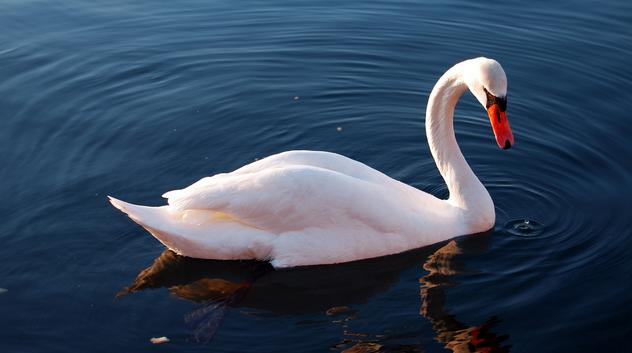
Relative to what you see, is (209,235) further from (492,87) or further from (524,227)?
(524,227)

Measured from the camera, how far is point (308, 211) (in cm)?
905

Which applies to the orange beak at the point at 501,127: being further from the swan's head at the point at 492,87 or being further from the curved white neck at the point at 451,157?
the curved white neck at the point at 451,157

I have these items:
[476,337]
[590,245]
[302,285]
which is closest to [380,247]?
[302,285]

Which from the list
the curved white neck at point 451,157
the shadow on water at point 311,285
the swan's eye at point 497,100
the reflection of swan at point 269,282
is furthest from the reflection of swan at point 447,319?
the swan's eye at point 497,100

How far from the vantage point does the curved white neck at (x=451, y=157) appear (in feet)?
32.0

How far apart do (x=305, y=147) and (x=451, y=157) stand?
8.61 ft

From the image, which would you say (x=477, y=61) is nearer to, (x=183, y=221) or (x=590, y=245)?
(x=590, y=245)

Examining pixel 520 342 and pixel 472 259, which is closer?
pixel 520 342

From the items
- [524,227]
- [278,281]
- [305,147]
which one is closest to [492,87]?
[524,227]

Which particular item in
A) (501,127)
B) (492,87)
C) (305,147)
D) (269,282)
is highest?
(492,87)

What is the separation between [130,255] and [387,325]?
2.88 m

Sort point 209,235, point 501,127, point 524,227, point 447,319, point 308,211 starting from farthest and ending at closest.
Answer: 1. point 524,227
2. point 501,127
3. point 209,235
4. point 308,211
5. point 447,319

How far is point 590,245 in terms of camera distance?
9.55m

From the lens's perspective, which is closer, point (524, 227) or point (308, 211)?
point (308, 211)
